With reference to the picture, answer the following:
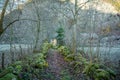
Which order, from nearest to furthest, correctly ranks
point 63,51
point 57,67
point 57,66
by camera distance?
point 57,67, point 57,66, point 63,51

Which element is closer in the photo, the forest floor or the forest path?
the forest floor

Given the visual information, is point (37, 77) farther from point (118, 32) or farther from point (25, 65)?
point (118, 32)

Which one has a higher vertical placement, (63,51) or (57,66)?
(63,51)

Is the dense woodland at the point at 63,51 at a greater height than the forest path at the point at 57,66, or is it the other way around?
the dense woodland at the point at 63,51

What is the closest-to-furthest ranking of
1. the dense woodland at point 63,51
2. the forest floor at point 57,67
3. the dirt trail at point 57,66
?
1. the dense woodland at point 63,51
2. the forest floor at point 57,67
3. the dirt trail at point 57,66

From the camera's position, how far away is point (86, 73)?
13.9 meters

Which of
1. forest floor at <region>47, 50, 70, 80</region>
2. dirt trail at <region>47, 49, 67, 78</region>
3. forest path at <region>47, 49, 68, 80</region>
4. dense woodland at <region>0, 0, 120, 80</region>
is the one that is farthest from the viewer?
dirt trail at <region>47, 49, 67, 78</region>

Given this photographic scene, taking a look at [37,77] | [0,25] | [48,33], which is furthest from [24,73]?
[48,33]

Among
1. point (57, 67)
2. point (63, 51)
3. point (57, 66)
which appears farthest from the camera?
point (63, 51)

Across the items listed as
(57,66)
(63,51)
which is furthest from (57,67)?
(63,51)

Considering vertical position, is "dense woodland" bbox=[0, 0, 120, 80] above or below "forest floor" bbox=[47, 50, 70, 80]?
above

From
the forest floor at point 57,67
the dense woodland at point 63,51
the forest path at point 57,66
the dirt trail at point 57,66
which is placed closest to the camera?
the dense woodland at point 63,51

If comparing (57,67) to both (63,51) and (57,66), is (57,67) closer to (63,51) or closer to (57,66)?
(57,66)

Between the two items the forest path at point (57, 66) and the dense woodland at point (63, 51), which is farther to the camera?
the forest path at point (57, 66)
